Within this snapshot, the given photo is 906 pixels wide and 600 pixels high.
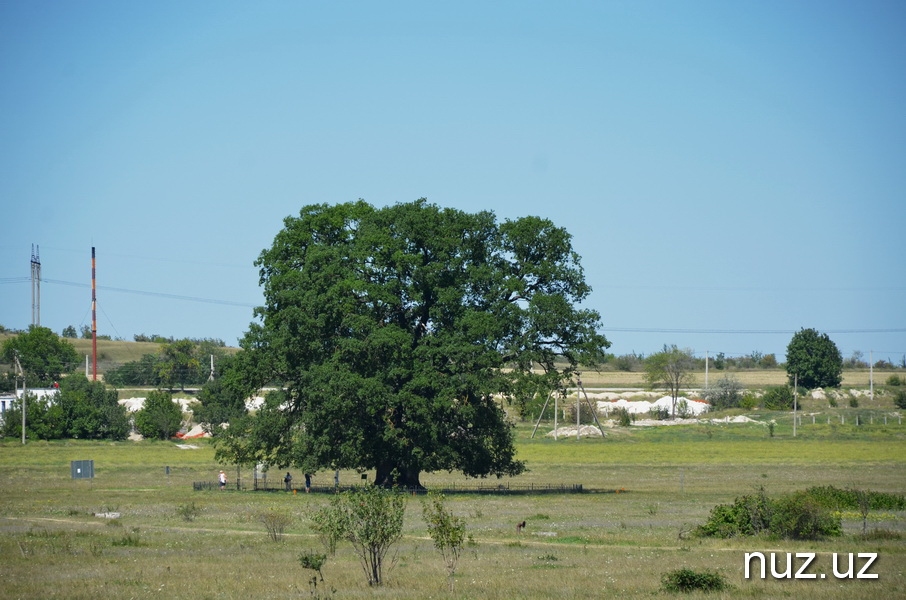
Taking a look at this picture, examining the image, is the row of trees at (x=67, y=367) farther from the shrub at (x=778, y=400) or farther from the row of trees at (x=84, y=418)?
the shrub at (x=778, y=400)

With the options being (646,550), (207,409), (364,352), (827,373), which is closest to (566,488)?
(364,352)

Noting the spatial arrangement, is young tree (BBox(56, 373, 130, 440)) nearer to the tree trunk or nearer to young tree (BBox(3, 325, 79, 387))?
young tree (BBox(3, 325, 79, 387))

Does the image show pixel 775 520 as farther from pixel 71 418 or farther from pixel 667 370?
pixel 667 370

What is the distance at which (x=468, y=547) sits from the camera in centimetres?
3628

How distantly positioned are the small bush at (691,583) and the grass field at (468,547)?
475 mm

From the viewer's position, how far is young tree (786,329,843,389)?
599 ft

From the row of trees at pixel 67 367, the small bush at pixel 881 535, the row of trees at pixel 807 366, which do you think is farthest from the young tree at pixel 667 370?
the small bush at pixel 881 535

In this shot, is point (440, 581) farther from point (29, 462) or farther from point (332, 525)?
point (29, 462)

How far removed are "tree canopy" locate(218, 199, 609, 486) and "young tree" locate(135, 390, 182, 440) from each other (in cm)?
6352

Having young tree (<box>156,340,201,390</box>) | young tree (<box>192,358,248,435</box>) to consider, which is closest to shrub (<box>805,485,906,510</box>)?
young tree (<box>192,358,248,435</box>)

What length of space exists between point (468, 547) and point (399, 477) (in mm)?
25552

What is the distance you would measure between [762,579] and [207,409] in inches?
Result: 4049

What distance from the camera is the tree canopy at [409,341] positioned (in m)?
57.4

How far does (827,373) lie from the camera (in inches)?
7185
